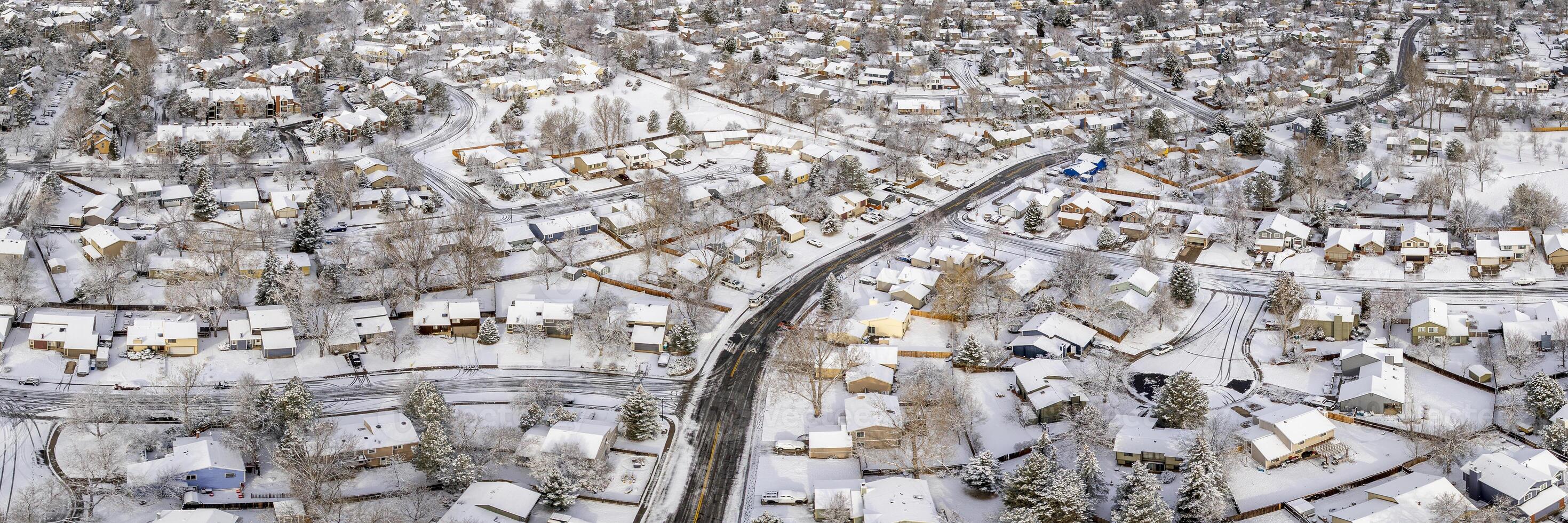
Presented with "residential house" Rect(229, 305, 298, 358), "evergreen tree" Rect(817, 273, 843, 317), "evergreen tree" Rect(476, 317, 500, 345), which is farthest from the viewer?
"evergreen tree" Rect(817, 273, 843, 317)

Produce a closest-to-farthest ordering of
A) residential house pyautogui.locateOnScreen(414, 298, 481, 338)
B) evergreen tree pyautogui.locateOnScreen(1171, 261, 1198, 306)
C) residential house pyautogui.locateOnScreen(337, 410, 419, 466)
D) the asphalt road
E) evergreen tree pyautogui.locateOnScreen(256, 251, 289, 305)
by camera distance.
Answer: the asphalt road < residential house pyautogui.locateOnScreen(337, 410, 419, 466) < residential house pyautogui.locateOnScreen(414, 298, 481, 338) < evergreen tree pyautogui.locateOnScreen(256, 251, 289, 305) < evergreen tree pyautogui.locateOnScreen(1171, 261, 1198, 306)

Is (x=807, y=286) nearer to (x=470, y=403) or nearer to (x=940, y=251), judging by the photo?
(x=940, y=251)

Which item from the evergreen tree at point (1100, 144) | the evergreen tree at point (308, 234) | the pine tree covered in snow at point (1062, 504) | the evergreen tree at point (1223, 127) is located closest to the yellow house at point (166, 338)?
the evergreen tree at point (308, 234)

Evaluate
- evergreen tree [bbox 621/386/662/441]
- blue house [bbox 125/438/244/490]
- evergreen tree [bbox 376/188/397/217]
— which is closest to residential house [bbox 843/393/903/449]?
evergreen tree [bbox 621/386/662/441]

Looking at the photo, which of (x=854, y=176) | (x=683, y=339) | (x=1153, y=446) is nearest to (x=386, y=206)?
(x=683, y=339)

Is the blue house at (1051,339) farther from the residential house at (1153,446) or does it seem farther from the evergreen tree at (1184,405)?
the residential house at (1153,446)

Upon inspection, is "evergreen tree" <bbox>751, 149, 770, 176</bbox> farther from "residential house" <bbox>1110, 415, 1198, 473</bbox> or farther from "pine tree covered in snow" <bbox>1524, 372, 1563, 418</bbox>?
"pine tree covered in snow" <bbox>1524, 372, 1563, 418</bbox>

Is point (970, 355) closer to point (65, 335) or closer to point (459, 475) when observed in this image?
point (459, 475)
